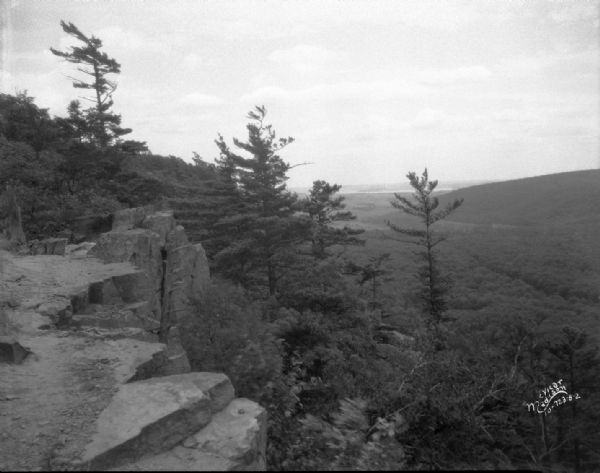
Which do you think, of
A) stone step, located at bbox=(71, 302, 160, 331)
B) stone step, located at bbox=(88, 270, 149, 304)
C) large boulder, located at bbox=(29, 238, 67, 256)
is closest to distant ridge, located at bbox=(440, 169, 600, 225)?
large boulder, located at bbox=(29, 238, 67, 256)

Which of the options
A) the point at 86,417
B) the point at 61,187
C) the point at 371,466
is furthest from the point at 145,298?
the point at 61,187

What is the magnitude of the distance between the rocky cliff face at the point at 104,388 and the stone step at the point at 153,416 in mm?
12

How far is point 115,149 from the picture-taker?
65.2ft

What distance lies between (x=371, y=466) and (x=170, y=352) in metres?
5.19

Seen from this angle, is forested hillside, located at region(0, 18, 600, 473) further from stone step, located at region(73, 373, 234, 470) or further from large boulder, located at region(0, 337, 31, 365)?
large boulder, located at region(0, 337, 31, 365)

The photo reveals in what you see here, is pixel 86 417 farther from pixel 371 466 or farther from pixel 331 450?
pixel 371 466

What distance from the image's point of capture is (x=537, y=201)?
131000 mm

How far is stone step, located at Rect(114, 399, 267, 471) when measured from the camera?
405 cm

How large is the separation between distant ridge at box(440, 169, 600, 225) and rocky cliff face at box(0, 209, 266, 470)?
4788 inches

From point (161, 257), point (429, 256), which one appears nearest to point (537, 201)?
point (429, 256)

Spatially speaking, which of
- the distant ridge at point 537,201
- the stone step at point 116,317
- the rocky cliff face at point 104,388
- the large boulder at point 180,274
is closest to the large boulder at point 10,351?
the rocky cliff face at point 104,388

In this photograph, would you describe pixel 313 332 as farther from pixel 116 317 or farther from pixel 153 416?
pixel 153 416

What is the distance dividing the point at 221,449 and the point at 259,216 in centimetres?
1220

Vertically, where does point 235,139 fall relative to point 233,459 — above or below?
above
